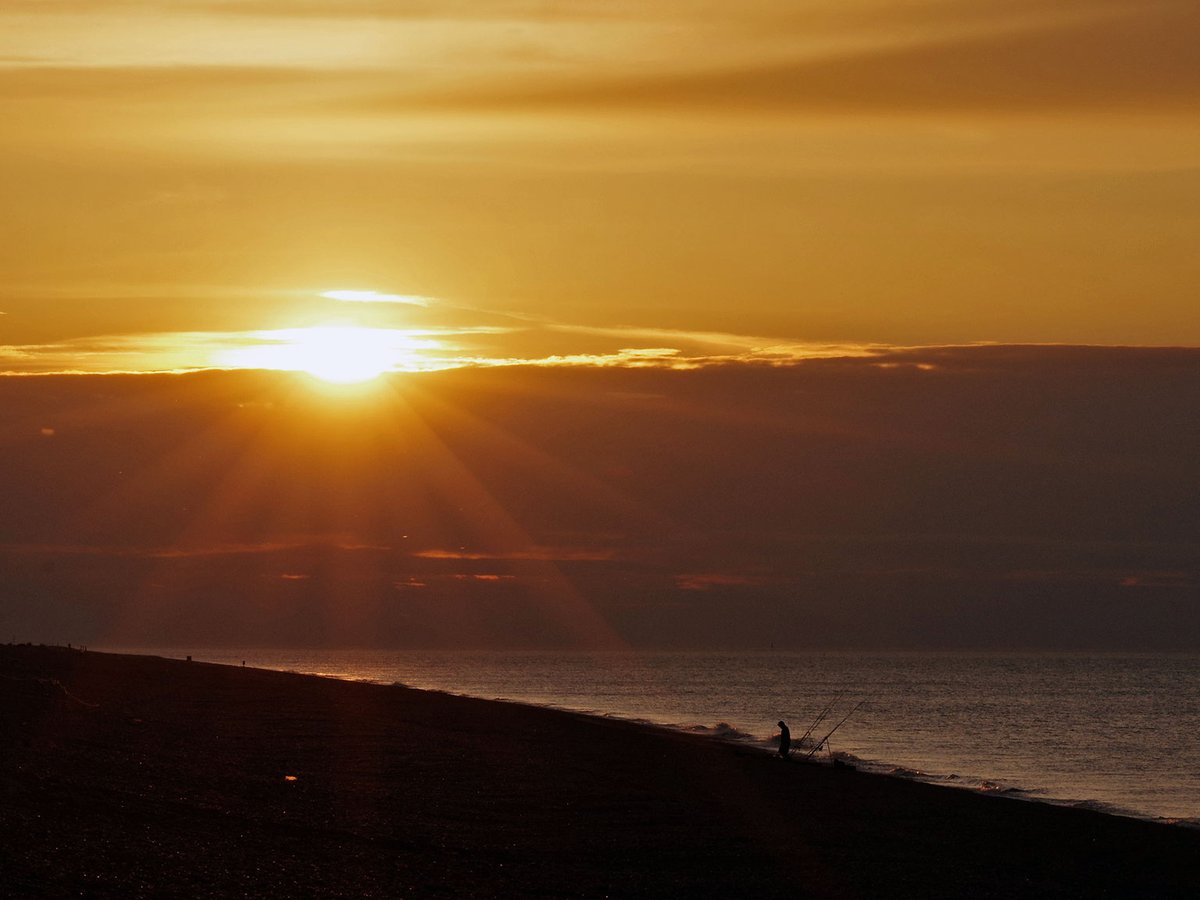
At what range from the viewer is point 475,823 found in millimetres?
24266

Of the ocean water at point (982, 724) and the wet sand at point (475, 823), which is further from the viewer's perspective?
the ocean water at point (982, 724)

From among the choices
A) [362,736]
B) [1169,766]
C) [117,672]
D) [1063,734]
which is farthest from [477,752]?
[1063,734]

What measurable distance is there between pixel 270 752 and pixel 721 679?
137453 mm

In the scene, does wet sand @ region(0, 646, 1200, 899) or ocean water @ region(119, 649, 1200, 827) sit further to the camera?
ocean water @ region(119, 649, 1200, 827)

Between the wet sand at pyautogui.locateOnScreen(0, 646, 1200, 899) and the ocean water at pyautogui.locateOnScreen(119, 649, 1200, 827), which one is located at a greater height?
the ocean water at pyautogui.locateOnScreen(119, 649, 1200, 827)

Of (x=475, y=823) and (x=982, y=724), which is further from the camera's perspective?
(x=982, y=724)

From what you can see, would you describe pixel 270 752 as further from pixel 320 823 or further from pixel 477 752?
pixel 320 823

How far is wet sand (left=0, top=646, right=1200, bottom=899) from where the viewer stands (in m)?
18.5

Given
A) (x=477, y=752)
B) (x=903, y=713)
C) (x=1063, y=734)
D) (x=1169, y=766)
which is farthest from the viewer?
(x=903, y=713)

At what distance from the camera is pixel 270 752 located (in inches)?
1281

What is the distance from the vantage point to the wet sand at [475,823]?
18.5 meters

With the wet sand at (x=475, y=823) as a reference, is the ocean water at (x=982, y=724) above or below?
above

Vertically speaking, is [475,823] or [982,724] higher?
[982,724]

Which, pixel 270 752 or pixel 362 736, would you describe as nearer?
pixel 270 752
